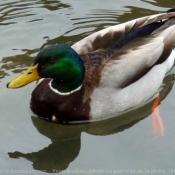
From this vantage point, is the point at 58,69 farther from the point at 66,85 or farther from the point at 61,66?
the point at 66,85

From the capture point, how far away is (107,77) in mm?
6383

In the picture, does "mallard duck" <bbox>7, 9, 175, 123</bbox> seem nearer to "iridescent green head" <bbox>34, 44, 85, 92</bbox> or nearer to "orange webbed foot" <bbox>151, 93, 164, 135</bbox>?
"iridescent green head" <bbox>34, 44, 85, 92</bbox>

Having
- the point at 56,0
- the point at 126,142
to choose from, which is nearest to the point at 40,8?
the point at 56,0

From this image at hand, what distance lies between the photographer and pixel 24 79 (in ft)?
19.9

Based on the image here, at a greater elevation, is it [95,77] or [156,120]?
[95,77]

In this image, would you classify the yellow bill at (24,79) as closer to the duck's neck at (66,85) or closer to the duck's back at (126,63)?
the duck's neck at (66,85)

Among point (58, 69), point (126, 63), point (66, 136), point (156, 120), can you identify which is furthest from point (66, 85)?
point (156, 120)

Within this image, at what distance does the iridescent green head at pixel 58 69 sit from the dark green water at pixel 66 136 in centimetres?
51

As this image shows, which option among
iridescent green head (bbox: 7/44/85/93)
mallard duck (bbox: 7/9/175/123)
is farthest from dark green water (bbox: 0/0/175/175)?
iridescent green head (bbox: 7/44/85/93)

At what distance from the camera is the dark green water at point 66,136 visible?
604 cm

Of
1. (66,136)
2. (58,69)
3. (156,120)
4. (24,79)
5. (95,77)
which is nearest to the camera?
(24,79)

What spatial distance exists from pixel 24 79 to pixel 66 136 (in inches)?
34.9

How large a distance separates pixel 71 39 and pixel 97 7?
3.02 feet

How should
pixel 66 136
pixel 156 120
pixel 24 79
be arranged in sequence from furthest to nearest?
pixel 156 120, pixel 66 136, pixel 24 79
